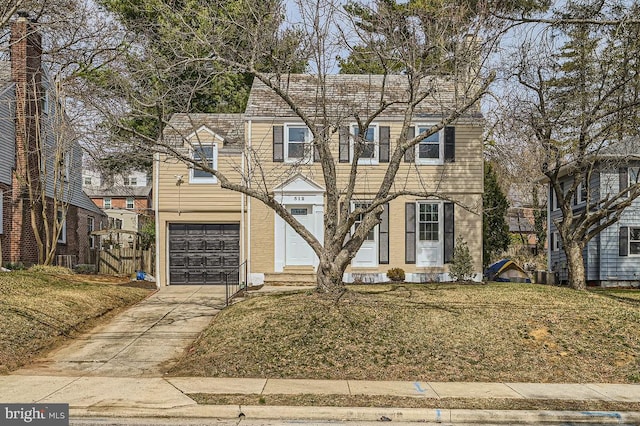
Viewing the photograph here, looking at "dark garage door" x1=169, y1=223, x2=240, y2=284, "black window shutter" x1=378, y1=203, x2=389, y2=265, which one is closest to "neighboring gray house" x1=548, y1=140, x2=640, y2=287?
"black window shutter" x1=378, y1=203, x2=389, y2=265

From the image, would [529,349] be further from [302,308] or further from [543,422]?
[302,308]

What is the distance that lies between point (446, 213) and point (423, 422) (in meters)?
13.3

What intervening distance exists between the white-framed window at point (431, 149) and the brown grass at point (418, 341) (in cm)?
727

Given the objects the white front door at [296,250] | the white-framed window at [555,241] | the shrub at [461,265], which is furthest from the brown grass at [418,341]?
the white-framed window at [555,241]

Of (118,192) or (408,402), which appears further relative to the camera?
(118,192)

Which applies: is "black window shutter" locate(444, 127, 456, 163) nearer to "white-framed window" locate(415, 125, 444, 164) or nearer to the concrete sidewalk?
"white-framed window" locate(415, 125, 444, 164)

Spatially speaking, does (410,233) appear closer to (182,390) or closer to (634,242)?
(634,242)

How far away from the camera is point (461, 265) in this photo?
2011 cm

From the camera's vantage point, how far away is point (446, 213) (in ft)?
69.7

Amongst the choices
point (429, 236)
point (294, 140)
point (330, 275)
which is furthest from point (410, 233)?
point (330, 275)

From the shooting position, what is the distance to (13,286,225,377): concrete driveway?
11430mm

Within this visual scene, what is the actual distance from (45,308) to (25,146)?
12.1 m

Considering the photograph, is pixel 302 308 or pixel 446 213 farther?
pixel 446 213

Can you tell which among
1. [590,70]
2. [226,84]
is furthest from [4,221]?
[590,70]
